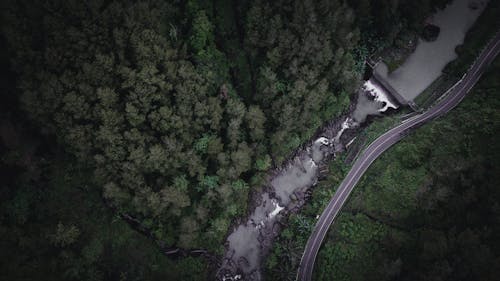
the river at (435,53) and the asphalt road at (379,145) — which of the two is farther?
the river at (435,53)

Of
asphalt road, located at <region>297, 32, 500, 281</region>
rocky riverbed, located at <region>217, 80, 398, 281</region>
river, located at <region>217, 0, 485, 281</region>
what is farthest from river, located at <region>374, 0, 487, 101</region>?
asphalt road, located at <region>297, 32, 500, 281</region>

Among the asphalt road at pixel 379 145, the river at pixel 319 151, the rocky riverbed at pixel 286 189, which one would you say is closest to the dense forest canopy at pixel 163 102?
the rocky riverbed at pixel 286 189

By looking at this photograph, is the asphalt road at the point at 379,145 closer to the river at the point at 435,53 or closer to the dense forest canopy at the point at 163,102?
the river at the point at 435,53

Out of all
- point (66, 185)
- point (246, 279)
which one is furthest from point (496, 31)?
point (66, 185)

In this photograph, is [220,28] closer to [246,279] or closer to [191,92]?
[191,92]

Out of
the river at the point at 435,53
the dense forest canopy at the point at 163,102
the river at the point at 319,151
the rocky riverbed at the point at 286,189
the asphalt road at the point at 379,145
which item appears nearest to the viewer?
the dense forest canopy at the point at 163,102
